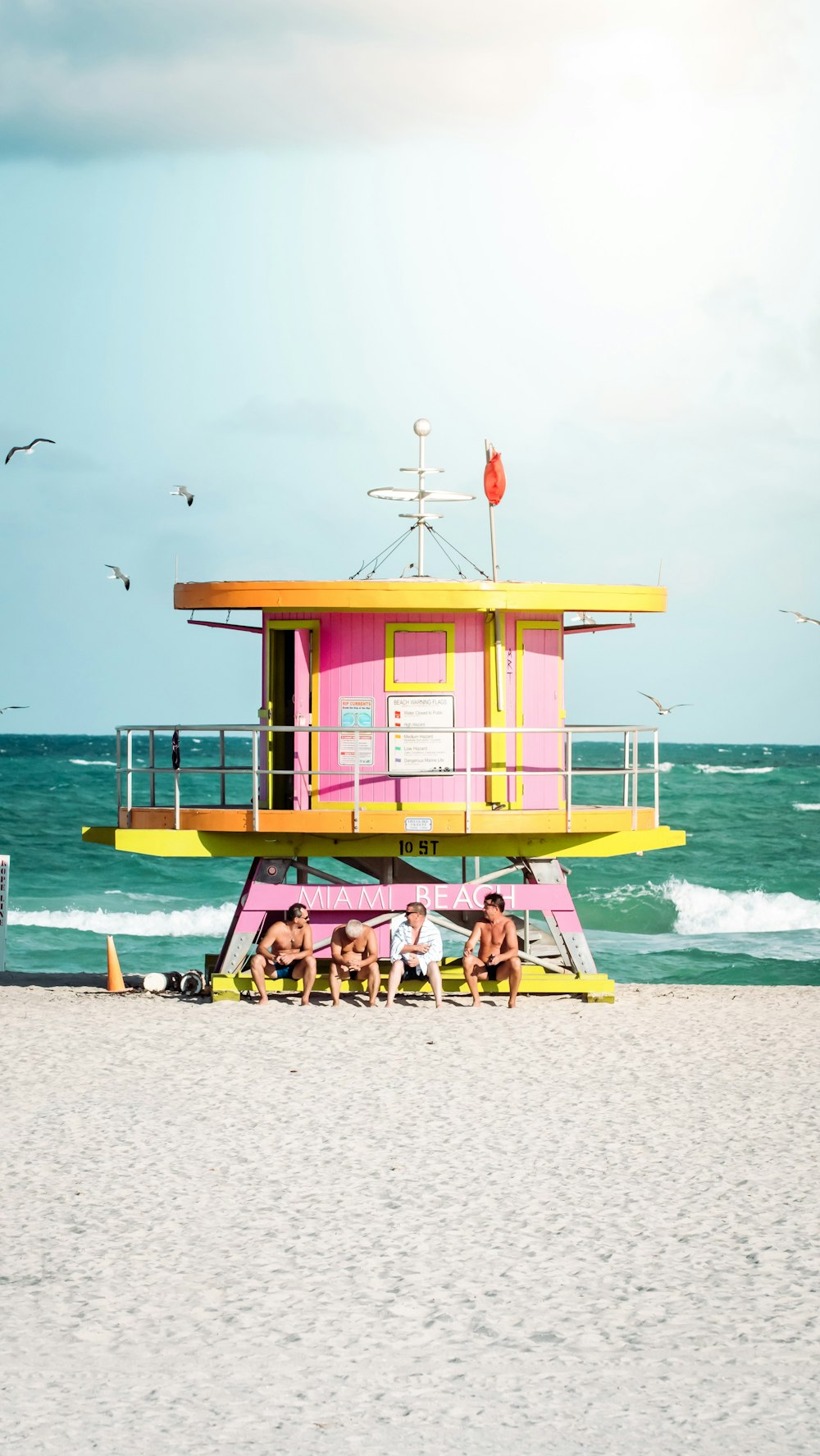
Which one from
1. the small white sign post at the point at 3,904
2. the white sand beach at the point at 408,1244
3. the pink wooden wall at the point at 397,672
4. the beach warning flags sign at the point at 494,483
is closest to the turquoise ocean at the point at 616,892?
the small white sign post at the point at 3,904

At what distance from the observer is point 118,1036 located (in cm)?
1577

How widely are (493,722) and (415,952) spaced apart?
103 inches

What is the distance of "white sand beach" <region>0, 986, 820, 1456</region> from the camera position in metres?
6.67

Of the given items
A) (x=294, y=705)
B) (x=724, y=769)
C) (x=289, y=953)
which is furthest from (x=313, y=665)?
(x=724, y=769)

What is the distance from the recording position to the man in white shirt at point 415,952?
689 inches

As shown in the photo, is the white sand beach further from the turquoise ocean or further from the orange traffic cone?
the turquoise ocean

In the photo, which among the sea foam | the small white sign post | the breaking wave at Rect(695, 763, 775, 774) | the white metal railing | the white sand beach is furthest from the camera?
the breaking wave at Rect(695, 763, 775, 774)

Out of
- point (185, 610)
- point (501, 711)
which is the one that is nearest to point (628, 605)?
point (501, 711)

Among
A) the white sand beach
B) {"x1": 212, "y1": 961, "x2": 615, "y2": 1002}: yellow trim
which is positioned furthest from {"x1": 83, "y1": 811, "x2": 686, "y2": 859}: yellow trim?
the white sand beach

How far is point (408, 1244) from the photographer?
29.4 feet

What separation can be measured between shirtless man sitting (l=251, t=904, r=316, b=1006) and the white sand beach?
1.96 m

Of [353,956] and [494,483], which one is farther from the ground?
[494,483]

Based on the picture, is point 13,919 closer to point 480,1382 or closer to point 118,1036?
point 118,1036

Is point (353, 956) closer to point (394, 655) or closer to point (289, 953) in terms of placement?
point (289, 953)
